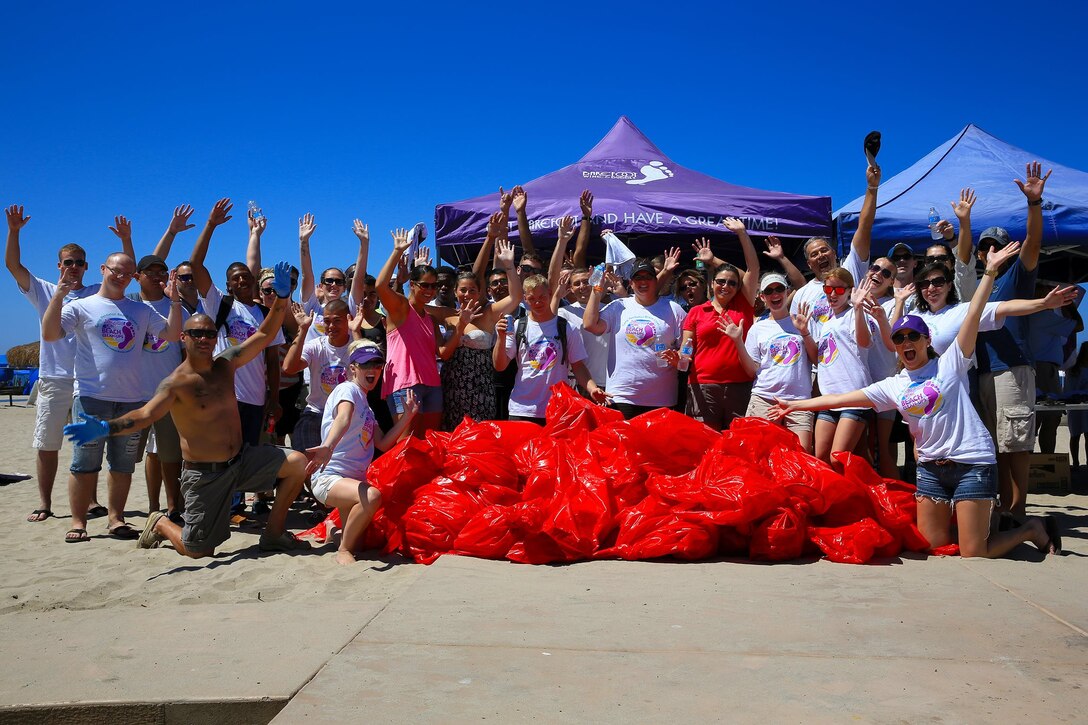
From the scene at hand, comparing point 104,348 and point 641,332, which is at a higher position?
point 641,332

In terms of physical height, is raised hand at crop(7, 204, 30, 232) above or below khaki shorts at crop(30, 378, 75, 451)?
above

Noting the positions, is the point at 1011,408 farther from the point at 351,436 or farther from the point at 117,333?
the point at 117,333

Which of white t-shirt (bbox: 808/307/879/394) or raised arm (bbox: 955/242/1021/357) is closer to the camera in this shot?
raised arm (bbox: 955/242/1021/357)

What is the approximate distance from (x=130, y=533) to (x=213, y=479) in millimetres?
1068

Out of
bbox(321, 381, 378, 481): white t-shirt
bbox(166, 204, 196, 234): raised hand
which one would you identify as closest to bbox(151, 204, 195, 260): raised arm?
bbox(166, 204, 196, 234): raised hand

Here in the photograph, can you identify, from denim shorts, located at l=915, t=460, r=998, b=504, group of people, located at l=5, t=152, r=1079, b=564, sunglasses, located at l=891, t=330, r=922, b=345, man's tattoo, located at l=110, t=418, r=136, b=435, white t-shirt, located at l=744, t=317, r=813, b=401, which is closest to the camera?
man's tattoo, located at l=110, t=418, r=136, b=435

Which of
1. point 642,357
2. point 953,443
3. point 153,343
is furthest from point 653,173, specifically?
point 153,343

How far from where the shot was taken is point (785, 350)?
558 centimetres

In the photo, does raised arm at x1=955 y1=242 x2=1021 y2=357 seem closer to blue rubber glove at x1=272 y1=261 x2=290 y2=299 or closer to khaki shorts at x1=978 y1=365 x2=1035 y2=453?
khaki shorts at x1=978 y1=365 x2=1035 y2=453

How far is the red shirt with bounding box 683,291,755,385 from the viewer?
19.1 ft

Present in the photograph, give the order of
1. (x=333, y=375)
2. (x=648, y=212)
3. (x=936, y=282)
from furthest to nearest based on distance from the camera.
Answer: (x=648, y=212), (x=333, y=375), (x=936, y=282)

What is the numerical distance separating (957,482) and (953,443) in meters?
0.23

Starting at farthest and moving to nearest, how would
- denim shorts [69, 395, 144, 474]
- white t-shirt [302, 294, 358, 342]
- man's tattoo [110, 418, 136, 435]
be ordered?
1. white t-shirt [302, 294, 358, 342]
2. denim shorts [69, 395, 144, 474]
3. man's tattoo [110, 418, 136, 435]

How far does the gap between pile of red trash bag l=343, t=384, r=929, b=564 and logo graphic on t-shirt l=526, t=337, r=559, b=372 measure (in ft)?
1.52
